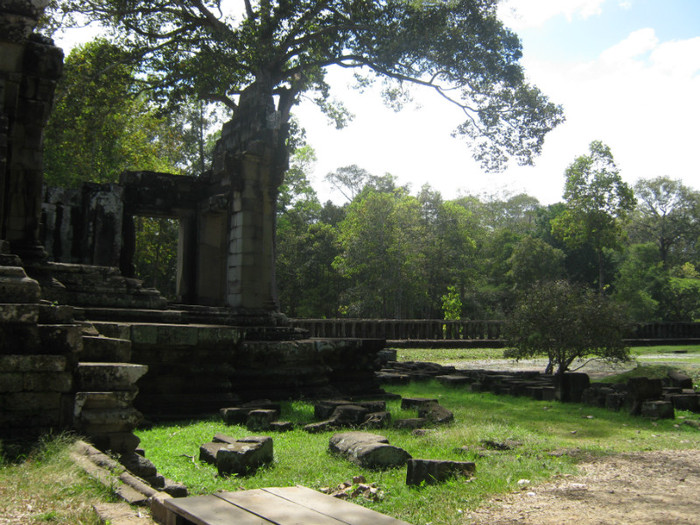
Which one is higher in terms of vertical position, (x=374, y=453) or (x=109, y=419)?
(x=109, y=419)

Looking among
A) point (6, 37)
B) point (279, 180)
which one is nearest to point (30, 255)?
point (6, 37)

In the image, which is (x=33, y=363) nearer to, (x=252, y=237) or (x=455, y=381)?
(x=252, y=237)

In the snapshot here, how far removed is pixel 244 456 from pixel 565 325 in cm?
746

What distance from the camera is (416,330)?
2550 centimetres

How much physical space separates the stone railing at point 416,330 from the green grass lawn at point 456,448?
43.2 ft

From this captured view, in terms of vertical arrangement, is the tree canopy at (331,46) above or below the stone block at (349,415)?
above

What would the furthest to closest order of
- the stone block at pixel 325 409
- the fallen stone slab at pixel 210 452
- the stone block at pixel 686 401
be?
the stone block at pixel 686 401 < the stone block at pixel 325 409 < the fallen stone slab at pixel 210 452

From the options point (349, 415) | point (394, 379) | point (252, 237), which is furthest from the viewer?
point (394, 379)

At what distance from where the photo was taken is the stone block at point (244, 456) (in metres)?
5.05

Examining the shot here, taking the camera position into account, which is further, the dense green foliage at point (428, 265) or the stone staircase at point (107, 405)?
the dense green foliage at point (428, 265)

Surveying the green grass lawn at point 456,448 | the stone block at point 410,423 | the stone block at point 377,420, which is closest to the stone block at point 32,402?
the green grass lawn at point 456,448

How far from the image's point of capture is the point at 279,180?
39.4 feet

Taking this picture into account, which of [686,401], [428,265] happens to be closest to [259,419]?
[686,401]

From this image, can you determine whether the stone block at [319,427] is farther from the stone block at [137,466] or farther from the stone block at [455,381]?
the stone block at [455,381]
